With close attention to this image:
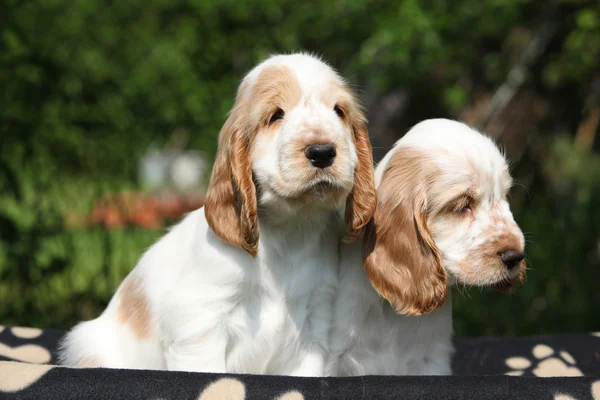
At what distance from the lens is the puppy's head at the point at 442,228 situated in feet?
10.3

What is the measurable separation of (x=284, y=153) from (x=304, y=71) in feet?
1.43

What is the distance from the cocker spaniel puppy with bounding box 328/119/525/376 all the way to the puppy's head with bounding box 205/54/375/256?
133 mm

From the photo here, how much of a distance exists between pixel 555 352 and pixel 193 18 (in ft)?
18.1

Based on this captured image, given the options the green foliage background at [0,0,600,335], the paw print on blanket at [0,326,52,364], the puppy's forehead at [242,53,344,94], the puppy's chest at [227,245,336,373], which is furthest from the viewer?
the green foliage background at [0,0,600,335]

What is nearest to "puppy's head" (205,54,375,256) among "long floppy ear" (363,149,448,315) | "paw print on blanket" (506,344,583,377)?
"long floppy ear" (363,149,448,315)

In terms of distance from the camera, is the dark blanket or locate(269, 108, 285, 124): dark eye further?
locate(269, 108, 285, 124): dark eye

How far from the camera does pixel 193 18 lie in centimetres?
816

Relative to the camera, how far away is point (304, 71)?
3.16m

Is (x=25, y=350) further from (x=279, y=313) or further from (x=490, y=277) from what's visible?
(x=490, y=277)

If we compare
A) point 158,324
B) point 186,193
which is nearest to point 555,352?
point 158,324

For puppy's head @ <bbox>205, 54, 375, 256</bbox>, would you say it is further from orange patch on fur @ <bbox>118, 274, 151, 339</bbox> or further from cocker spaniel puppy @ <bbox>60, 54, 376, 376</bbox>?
orange patch on fur @ <bbox>118, 274, 151, 339</bbox>

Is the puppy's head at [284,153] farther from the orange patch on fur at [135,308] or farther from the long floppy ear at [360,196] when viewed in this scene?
the orange patch on fur at [135,308]

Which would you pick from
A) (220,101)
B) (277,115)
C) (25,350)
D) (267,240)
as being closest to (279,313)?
(267,240)

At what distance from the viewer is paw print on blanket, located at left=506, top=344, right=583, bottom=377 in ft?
13.1
